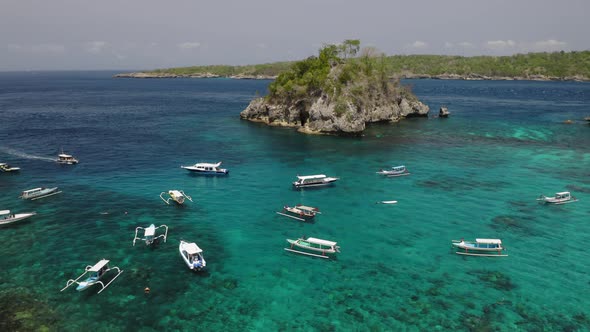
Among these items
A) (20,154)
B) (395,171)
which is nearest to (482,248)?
(395,171)

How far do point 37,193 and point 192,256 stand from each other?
42.1m

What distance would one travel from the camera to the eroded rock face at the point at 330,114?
420 ft

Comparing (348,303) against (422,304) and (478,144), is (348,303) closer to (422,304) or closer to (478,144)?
(422,304)

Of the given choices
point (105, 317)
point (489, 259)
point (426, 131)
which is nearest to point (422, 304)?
point (489, 259)

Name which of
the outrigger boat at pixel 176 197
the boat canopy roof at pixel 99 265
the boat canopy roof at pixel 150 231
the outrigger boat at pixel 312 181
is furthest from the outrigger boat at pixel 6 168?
the outrigger boat at pixel 312 181

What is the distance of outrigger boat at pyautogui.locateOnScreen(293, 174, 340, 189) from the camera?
78.6 meters

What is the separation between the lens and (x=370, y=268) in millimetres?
49906

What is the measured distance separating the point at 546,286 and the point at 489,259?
738 cm

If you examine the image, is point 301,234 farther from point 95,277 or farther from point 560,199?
point 560,199

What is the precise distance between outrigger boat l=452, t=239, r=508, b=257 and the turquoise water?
1.51 m

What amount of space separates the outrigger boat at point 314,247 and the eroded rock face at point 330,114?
78.2 metres

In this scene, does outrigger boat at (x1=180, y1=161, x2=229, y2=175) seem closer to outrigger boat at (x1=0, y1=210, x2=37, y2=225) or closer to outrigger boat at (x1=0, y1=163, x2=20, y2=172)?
outrigger boat at (x1=0, y1=210, x2=37, y2=225)

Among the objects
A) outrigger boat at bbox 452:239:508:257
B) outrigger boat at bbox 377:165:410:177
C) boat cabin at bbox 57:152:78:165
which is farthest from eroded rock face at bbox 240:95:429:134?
outrigger boat at bbox 452:239:508:257

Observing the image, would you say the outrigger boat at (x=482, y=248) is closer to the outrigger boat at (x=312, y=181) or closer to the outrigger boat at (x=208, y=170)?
the outrigger boat at (x=312, y=181)
